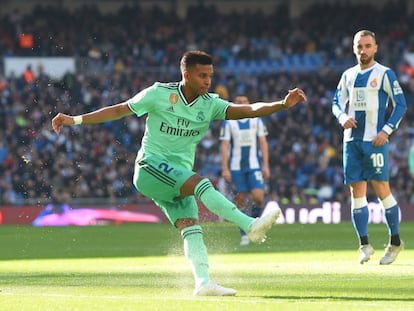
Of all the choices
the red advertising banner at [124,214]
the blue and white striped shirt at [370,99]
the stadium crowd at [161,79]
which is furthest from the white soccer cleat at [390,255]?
the stadium crowd at [161,79]

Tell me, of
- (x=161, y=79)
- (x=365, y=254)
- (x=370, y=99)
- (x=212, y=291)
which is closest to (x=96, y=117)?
(x=212, y=291)

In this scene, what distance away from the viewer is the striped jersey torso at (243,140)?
19031 mm

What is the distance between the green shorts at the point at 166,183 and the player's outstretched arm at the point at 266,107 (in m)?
0.68

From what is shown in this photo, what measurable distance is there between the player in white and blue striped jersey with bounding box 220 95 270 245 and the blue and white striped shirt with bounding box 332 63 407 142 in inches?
230

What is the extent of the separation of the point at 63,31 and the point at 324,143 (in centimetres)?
1105

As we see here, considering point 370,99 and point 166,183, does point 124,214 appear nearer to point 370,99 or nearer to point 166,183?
point 370,99

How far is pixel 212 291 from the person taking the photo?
9.23 m

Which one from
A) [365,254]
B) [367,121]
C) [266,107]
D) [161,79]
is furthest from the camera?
[161,79]

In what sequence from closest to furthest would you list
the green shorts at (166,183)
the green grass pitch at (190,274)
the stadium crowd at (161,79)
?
the green grass pitch at (190,274), the green shorts at (166,183), the stadium crowd at (161,79)

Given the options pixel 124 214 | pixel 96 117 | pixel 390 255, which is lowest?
pixel 124 214

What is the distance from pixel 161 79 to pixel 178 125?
90.5ft

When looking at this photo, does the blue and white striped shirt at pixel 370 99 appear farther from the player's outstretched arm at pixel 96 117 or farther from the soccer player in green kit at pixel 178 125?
the player's outstretched arm at pixel 96 117

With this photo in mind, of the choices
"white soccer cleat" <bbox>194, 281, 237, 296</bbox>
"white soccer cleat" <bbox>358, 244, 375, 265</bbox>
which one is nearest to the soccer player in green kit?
"white soccer cleat" <bbox>194, 281, 237, 296</bbox>

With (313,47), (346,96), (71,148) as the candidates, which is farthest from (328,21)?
(346,96)
